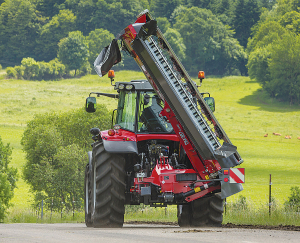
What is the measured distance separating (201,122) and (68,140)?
161 feet

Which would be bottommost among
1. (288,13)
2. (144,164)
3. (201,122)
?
(144,164)

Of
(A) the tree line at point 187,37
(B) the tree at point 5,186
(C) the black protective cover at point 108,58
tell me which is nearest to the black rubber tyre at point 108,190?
(C) the black protective cover at point 108,58

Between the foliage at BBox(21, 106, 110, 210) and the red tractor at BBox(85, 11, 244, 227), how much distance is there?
3444 cm

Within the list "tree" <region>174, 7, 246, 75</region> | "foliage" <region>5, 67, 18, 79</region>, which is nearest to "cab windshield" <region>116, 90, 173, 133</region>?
"foliage" <region>5, 67, 18, 79</region>

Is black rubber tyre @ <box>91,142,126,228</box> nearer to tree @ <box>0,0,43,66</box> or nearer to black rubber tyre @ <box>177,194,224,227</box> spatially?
black rubber tyre @ <box>177,194,224,227</box>

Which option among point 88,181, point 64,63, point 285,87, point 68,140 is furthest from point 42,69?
point 88,181

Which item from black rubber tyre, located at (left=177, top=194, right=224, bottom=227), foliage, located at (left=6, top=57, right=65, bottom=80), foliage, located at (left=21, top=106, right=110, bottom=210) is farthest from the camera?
foliage, located at (left=6, top=57, right=65, bottom=80)

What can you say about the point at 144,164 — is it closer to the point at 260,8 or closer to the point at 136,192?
the point at 136,192

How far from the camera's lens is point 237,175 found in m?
10.1

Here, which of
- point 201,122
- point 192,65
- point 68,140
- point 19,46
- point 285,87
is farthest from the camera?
point 19,46

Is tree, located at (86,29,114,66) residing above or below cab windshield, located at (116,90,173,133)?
above

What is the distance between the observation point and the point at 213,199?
459 inches

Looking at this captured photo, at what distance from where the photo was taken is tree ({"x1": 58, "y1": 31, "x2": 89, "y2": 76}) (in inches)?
6747

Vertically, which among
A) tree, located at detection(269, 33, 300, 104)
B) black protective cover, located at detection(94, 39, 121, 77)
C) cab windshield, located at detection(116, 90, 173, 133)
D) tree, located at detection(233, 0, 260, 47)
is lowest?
cab windshield, located at detection(116, 90, 173, 133)
